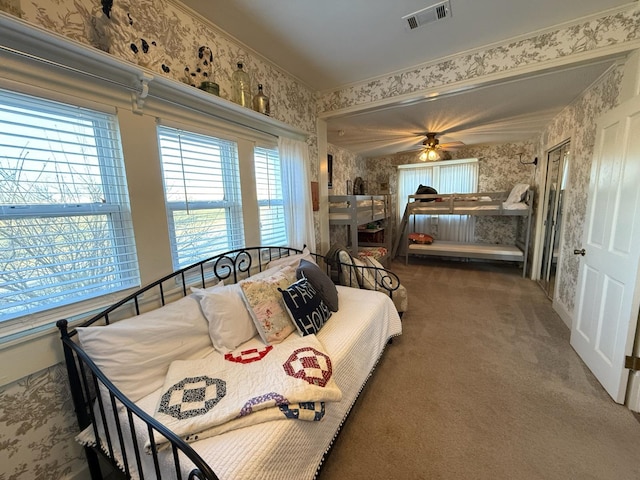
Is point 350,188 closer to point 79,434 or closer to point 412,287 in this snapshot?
point 412,287

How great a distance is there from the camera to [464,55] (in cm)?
218

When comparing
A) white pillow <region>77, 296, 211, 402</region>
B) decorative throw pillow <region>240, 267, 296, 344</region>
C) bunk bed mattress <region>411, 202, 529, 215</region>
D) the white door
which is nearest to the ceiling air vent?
the white door

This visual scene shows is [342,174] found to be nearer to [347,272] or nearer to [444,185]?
[444,185]

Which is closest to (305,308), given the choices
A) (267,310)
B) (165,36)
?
(267,310)

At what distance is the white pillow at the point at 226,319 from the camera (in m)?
1.47

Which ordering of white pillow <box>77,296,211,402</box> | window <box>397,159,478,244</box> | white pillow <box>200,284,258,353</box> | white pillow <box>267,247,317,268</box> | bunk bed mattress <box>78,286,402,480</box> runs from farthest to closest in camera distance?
window <box>397,159,478,244</box>, white pillow <box>267,247,317,268</box>, white pillow <box>200,284,258,353</box>, white pillow <box>77,296,211,402</box>, bunk bed mattress <box>78,286,402,480</box>

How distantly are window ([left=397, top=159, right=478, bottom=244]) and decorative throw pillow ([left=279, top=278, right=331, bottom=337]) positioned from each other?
461cm

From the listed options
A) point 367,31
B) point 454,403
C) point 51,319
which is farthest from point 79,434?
point 367,31

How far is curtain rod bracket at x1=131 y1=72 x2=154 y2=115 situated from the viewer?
4.31ft

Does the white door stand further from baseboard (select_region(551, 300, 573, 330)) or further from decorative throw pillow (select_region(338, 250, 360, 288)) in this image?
decorative throw pillow (select_region(338, 250, 360, 288))

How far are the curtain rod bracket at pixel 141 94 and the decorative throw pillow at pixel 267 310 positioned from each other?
1136 millimetres

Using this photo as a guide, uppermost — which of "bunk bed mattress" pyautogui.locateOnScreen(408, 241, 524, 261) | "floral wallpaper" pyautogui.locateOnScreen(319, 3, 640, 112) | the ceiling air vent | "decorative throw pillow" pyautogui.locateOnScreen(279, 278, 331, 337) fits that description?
the ceiling air vent

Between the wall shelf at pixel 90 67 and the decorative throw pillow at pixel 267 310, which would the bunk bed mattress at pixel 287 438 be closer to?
the decorative throw pillow at pixel 267 310

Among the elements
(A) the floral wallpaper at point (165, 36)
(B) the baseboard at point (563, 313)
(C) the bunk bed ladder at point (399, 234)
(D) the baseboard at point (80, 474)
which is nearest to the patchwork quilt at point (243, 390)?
(D) the baseboard at point (80, 474)
